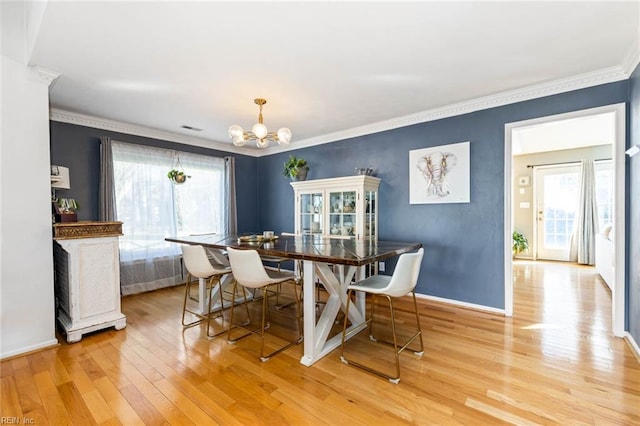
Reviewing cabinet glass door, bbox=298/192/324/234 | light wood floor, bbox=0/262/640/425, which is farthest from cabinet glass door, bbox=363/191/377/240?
light wood floor, bbox=0/262/640/425

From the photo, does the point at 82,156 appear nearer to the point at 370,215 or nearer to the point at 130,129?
the point at 130,129

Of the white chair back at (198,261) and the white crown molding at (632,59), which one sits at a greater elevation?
the white crown molding at (632,59)

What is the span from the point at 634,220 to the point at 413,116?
227 centimetres

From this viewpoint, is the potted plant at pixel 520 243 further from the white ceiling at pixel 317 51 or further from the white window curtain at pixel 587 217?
the white ceiling at pixel 317 51

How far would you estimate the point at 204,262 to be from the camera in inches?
104

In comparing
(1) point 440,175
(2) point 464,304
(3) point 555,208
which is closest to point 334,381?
(2) point 464,304

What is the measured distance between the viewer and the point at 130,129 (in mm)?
4027

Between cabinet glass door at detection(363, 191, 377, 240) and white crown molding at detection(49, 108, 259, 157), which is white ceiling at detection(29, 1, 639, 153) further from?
cabinet glass door at detection(363, 191, 377, 240)

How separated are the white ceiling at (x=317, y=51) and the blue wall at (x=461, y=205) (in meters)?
0.24

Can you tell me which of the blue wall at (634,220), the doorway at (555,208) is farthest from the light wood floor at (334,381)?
the doorway at (555,208)

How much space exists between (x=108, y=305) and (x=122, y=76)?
210cm

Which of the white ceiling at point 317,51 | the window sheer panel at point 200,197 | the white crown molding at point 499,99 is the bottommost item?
the window sheer panel at point 200,197

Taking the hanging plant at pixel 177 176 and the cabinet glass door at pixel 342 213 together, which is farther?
the hanging plant at pixel 177 176

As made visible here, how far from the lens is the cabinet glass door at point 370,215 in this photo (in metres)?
3.90
